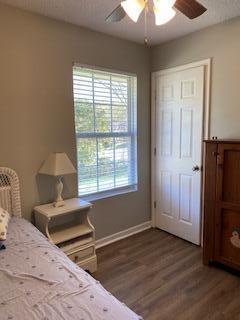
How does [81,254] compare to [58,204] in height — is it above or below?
below

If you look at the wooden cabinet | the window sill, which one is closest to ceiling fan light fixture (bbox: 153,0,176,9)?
the wooden cabinet

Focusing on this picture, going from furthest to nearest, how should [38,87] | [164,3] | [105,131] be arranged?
1. [105,131]
2. [38,87]
3. [164,3]

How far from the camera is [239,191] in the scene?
2.25m

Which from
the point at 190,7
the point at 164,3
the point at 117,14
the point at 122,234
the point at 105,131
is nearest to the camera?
the point at 164,3

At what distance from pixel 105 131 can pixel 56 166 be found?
0.88m

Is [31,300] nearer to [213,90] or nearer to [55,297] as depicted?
A: [55,297]

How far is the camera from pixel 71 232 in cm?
244

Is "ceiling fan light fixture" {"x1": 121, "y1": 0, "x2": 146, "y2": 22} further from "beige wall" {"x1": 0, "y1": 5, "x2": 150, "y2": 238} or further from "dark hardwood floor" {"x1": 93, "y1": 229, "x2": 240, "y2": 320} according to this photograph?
"dark hardwood floor" {"x1": 93, "y1": 229, "x2": 240, "y2": 320}

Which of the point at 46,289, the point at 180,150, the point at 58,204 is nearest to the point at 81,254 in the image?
the point at 58,204

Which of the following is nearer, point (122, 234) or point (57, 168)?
point (57, 168)

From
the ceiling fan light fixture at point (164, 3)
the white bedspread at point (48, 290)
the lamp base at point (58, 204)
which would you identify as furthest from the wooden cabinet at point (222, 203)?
the white bedspread at point (48, 290)

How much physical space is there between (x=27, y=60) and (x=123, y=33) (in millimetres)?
1148

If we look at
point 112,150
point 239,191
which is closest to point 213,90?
point 239,191

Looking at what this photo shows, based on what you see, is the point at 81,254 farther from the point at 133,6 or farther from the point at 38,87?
the point at 133,6
